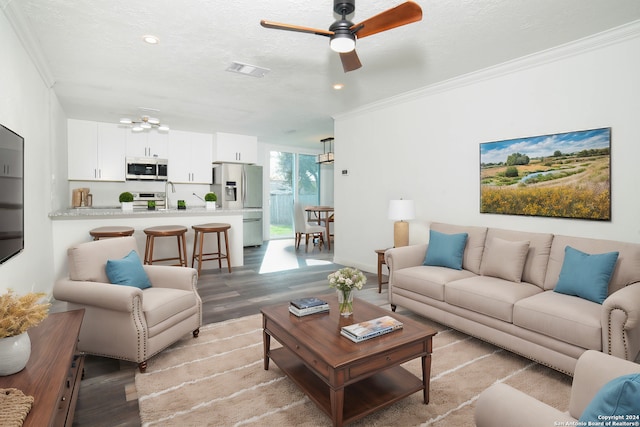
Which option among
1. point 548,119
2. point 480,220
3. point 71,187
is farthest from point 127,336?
point 71,187

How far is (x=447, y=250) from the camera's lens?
354 centimetres

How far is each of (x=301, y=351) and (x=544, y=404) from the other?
1.26 meters

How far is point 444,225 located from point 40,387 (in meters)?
3.70

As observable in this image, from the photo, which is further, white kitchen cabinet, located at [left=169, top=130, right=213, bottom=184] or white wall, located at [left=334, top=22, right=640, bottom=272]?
white kitchen cabinet, located at [left=169, top=130, right=213, bottom=184]

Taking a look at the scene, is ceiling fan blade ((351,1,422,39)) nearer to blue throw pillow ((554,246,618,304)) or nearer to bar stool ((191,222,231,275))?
blue throw pillow ((554,246,618,304))

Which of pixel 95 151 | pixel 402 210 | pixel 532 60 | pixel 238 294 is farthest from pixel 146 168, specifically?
pixel 532 60

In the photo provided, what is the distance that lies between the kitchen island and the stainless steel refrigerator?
168 centimetres

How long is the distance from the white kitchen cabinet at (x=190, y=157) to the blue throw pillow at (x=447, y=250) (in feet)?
17.7

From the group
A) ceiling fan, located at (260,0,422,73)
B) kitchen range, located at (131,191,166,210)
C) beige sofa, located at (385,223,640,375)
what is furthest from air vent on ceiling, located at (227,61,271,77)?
kitchen range, located at (131,191,166,210)

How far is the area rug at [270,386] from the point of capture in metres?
1.94

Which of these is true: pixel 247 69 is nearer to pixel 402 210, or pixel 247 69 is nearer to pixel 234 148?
pixel 402 210

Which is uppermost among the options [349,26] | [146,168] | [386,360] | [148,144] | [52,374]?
[148,144]

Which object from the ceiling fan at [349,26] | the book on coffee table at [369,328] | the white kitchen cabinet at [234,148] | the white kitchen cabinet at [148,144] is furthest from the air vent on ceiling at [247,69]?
the white kitchen cabinet at [148,144]

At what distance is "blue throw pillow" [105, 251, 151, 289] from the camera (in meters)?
2.66
